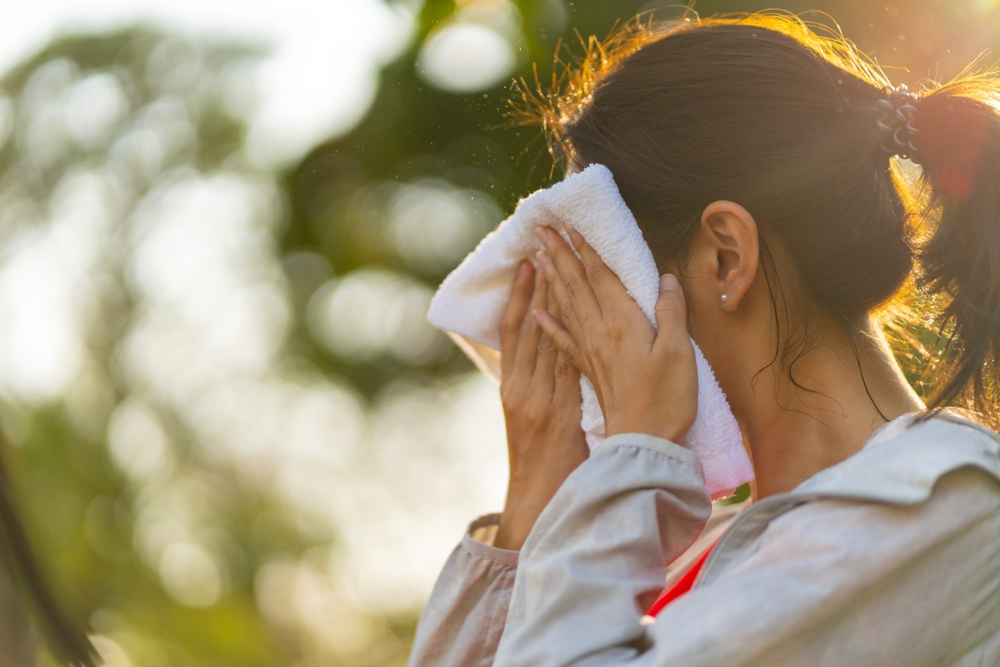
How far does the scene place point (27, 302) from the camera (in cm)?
764

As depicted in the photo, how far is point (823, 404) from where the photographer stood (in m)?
1.19

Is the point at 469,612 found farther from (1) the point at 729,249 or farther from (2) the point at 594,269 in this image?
(1) the point at 729,249

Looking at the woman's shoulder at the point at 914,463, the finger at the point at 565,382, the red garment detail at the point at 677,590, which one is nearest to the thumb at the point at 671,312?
the finger at the point at 565,382

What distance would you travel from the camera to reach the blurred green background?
579 centimetres

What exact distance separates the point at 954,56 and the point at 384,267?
3.93 metres

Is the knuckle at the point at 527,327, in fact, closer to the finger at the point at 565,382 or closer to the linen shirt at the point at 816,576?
the finger at the point at 565,382

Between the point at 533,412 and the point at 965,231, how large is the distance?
0.68m

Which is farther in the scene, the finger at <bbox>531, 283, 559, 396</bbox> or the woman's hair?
the finger at <bbox>531, 283, 559, 396</bbox>

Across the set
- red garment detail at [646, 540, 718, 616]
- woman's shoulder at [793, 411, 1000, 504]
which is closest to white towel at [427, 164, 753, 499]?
red garment detail at [646, 540, 718, 616]

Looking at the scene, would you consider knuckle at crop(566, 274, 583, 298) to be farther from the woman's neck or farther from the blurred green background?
the blurred green background

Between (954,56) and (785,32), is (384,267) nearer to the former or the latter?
(954,56)

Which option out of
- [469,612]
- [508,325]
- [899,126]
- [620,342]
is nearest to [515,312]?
[508,325]

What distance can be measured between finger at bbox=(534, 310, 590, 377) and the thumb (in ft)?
0.47

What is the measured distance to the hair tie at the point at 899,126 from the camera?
3.91 ft
